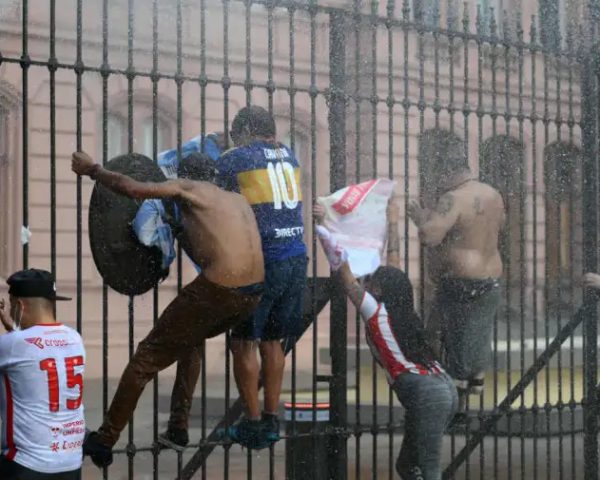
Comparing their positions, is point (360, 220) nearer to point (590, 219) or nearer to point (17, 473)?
point (590, 219)

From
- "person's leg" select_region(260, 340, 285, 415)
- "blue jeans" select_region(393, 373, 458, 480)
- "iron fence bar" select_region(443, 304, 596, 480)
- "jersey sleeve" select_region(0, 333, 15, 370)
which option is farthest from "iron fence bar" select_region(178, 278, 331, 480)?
"iron fence bar" select_region(443, 304, 596, 480)

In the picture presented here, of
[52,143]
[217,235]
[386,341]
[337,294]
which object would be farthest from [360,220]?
[52,143]

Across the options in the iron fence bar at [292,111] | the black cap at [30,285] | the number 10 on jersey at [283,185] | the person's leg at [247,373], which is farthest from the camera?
the iron fence bar at [292,111]

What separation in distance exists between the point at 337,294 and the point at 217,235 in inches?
52.0

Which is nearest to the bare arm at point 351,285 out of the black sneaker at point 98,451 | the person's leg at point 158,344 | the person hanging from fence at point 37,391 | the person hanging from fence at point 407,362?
the person hanging from fence at point 407,362

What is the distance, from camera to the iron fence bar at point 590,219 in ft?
24.8

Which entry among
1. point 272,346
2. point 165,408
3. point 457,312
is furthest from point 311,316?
point 165,408

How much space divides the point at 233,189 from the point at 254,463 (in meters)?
4.46

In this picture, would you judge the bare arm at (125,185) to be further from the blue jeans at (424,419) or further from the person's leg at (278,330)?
the blue jeans at (424,419)

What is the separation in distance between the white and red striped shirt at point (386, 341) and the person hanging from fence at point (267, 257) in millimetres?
644

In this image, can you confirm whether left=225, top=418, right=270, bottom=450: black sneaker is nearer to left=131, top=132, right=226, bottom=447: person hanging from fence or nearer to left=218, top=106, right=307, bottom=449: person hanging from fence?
left=218, top=106, right=307, bottom=449: person hanging from fence

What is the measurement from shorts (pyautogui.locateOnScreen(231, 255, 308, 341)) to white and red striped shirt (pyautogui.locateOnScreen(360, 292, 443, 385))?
597 millimetres

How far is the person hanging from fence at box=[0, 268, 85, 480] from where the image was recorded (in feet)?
15.4

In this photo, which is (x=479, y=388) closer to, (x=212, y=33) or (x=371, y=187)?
(x=371, y=187)
